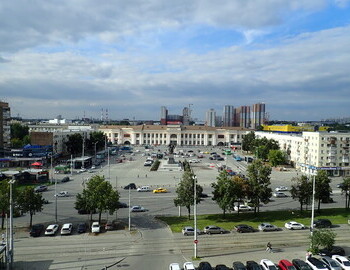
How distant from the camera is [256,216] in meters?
31.7

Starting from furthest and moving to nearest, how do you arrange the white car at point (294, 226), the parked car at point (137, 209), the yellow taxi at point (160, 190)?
the yellow taxi at point (160, 190), the parked car at point (137, 209), the white car at point (294, 226)

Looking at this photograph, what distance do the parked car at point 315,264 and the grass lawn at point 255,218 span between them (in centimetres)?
863

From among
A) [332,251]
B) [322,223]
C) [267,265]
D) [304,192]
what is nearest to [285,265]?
[267,265]

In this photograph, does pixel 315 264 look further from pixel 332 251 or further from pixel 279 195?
pixel 279 195

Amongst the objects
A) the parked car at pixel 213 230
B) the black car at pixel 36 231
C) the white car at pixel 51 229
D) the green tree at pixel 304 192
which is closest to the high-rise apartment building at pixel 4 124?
the black car at pixel 36 231

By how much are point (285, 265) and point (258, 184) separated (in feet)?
40.6

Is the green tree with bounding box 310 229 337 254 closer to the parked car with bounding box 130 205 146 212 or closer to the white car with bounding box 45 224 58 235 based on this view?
the parked car with bounding box 130 205 146 212

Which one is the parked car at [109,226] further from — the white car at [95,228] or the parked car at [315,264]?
the parked car at [315,264]

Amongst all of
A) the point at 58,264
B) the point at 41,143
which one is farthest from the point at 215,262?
the point at 41,143

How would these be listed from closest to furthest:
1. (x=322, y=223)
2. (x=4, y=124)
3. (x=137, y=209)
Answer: (x=322, y=223) < (x=137, y=209) < (x=4, y=124)

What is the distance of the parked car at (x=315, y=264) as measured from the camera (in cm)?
1900

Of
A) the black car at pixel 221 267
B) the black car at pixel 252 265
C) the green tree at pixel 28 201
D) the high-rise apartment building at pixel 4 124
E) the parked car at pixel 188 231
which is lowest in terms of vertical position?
the parked car at pixel 188 231

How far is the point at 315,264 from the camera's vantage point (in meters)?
19.3

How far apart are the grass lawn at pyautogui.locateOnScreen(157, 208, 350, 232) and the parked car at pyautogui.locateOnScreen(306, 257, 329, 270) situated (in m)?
8.63
